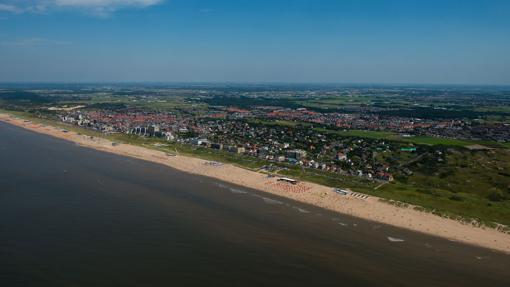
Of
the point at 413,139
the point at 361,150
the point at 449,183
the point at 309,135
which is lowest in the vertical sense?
the point at 449,183

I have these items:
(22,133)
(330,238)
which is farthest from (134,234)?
(22,133)

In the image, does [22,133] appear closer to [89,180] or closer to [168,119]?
[168,119]

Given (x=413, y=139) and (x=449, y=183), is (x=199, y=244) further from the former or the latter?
(x=413, y=139)

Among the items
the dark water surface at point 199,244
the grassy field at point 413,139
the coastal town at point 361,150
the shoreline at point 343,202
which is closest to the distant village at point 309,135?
the coastal town at point 361,150

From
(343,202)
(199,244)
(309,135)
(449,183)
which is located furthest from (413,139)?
(199,244)

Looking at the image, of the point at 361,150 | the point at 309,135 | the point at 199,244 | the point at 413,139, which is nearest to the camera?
the point at 199,244
